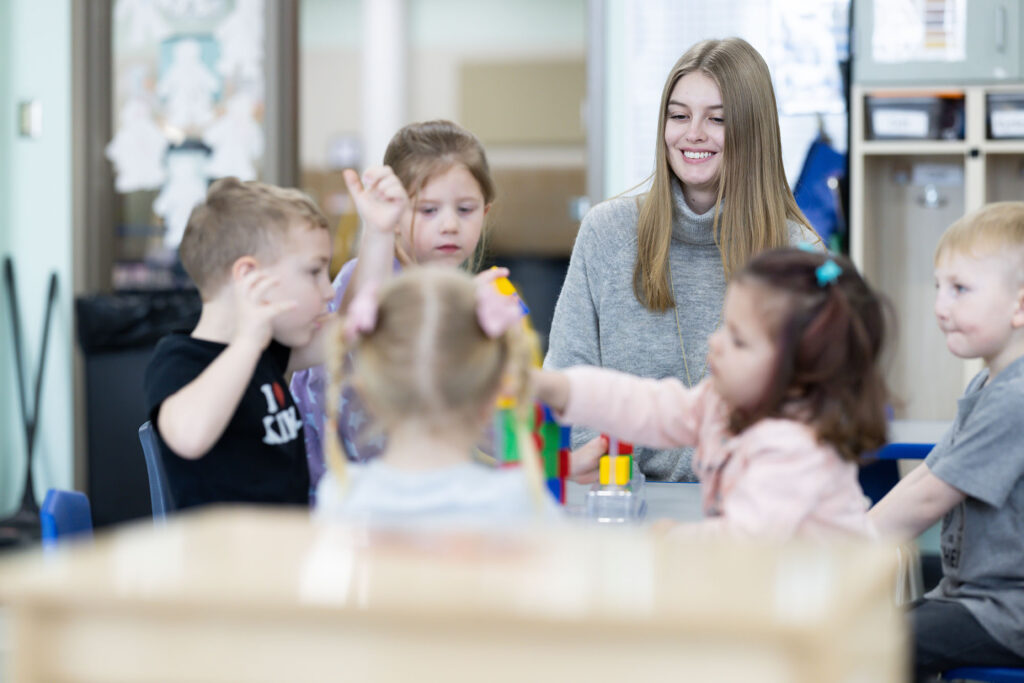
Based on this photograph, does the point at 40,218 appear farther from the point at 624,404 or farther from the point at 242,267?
the point at 624,404

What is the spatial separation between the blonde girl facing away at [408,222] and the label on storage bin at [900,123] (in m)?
2.06

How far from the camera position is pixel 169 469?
1.52 metres

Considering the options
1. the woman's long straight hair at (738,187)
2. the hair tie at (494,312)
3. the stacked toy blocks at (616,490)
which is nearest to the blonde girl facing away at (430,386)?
the hair tie at (494,312)

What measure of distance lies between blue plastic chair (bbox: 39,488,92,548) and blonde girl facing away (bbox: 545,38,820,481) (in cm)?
82

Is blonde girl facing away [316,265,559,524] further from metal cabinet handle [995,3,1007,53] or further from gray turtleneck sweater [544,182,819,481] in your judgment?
metal cabinet handle [995,3,1007,53]

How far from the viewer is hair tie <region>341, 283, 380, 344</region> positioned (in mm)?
1194

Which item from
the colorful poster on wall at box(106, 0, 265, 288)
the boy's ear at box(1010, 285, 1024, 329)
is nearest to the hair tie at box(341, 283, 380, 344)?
the boy's ear at box(1010, 285, 1024, 329)

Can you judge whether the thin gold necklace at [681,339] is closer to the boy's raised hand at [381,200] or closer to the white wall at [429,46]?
the boy's raised hand at [381,200]

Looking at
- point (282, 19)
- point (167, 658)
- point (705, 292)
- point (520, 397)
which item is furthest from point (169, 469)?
point (282, 19)

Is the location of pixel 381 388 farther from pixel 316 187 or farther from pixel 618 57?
pixel 316 187

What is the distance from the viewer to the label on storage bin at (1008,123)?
3527 mm

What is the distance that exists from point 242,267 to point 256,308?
0.43 ft

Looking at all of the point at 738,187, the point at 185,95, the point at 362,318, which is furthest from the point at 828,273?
the point at 185,95

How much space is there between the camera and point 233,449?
1.53 metres
